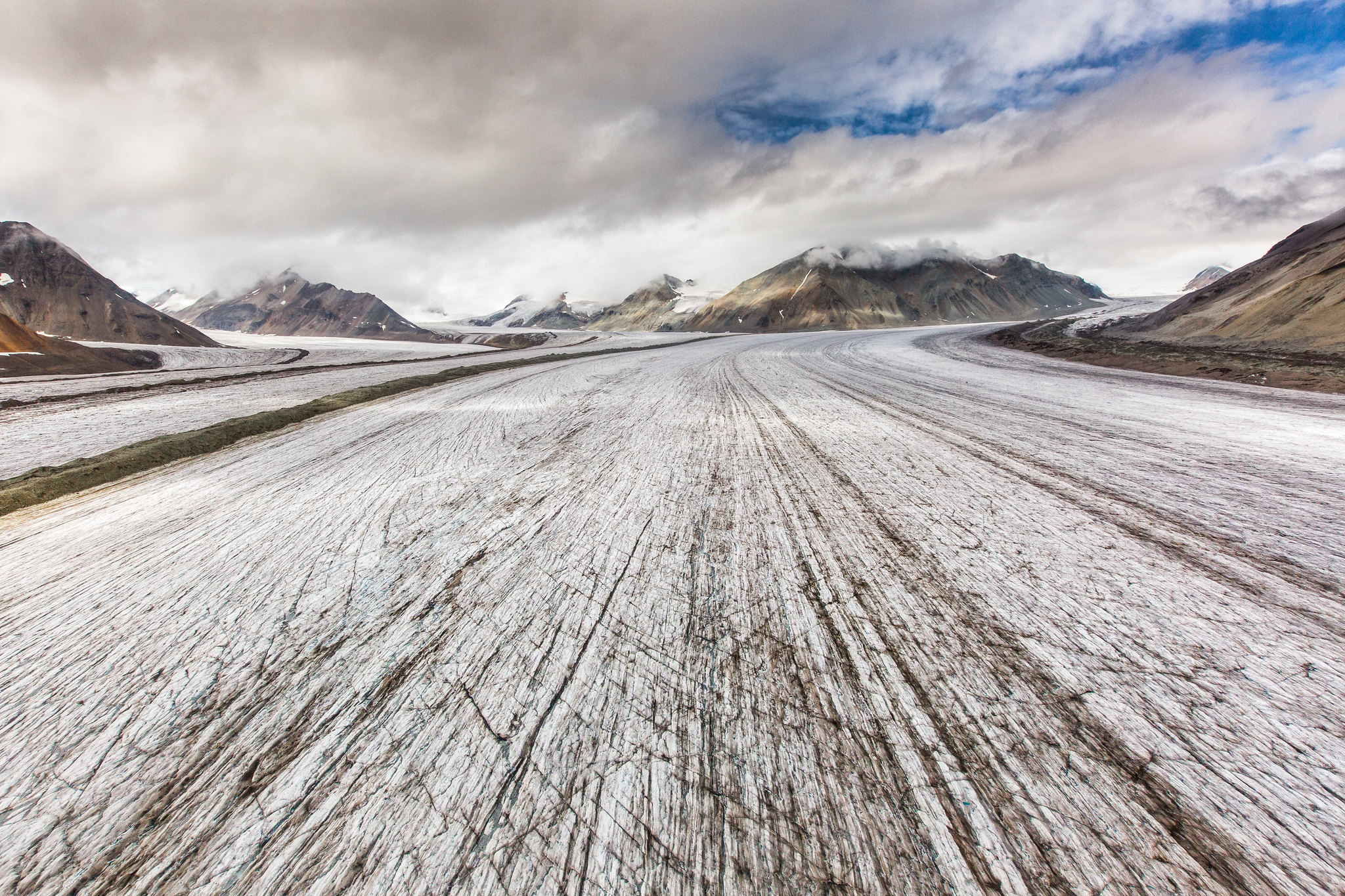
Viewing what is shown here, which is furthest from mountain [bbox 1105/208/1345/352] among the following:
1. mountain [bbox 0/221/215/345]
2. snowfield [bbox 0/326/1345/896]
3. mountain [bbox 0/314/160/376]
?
mountain [bbox 0/221/215/345]

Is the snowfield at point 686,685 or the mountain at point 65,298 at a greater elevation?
the mountain at point 65,298

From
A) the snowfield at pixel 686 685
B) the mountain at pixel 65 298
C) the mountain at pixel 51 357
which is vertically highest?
the mountain at pixel 65 298

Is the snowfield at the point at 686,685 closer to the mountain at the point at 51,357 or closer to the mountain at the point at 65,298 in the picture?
the mountain at the point at 51,357

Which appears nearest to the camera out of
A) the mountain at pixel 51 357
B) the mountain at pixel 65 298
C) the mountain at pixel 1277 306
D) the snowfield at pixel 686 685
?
the snowfield at pixel 686 685

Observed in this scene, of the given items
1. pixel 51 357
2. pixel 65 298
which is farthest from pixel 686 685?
pixel 65 298

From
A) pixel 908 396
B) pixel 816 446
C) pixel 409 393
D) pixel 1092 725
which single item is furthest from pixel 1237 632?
pixel 409 393

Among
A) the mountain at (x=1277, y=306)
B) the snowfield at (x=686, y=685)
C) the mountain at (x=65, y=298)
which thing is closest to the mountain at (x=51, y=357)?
the snowfield at (x=686, y=685)

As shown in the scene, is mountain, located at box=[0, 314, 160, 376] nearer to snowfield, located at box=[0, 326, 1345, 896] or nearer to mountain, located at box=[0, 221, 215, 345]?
snowfield, located at box=[0, 326, 1345, 896]
